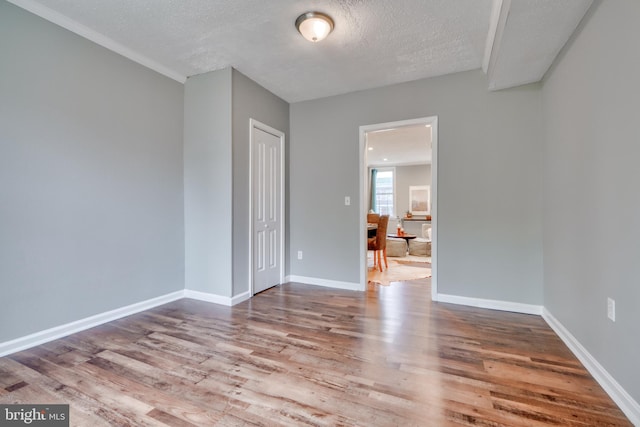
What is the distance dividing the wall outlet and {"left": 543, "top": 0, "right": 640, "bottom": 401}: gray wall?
1.3 inches

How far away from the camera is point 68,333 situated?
2365mm

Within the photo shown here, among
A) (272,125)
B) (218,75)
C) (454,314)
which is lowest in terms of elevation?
(454,314)

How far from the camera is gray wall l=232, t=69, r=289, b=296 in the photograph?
10.3 ft

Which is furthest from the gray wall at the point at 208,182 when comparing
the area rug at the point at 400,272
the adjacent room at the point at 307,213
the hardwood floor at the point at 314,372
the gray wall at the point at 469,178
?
the area rug at the point at 400,272

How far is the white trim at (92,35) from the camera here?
7.06 ft

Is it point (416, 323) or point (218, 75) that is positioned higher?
point (218, 75)

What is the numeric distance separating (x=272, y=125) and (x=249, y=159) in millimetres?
693

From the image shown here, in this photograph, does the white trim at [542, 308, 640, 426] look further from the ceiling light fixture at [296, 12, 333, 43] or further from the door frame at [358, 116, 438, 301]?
the ceiling light fixture at [296, 12, 333, 43]

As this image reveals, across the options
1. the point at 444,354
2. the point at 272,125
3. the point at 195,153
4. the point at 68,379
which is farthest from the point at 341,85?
the point at 68,379

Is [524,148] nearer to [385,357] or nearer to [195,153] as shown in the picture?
[385,357]

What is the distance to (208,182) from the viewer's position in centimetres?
322

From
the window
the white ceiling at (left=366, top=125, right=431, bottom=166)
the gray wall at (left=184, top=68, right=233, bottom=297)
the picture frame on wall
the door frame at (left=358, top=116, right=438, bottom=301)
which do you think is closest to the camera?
the gray wall at (left=184, top=68, right=233, bottom=297)

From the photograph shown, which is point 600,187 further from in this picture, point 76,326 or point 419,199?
point 419,199

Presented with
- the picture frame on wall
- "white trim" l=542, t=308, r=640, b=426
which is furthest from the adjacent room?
the picture frame on wall
